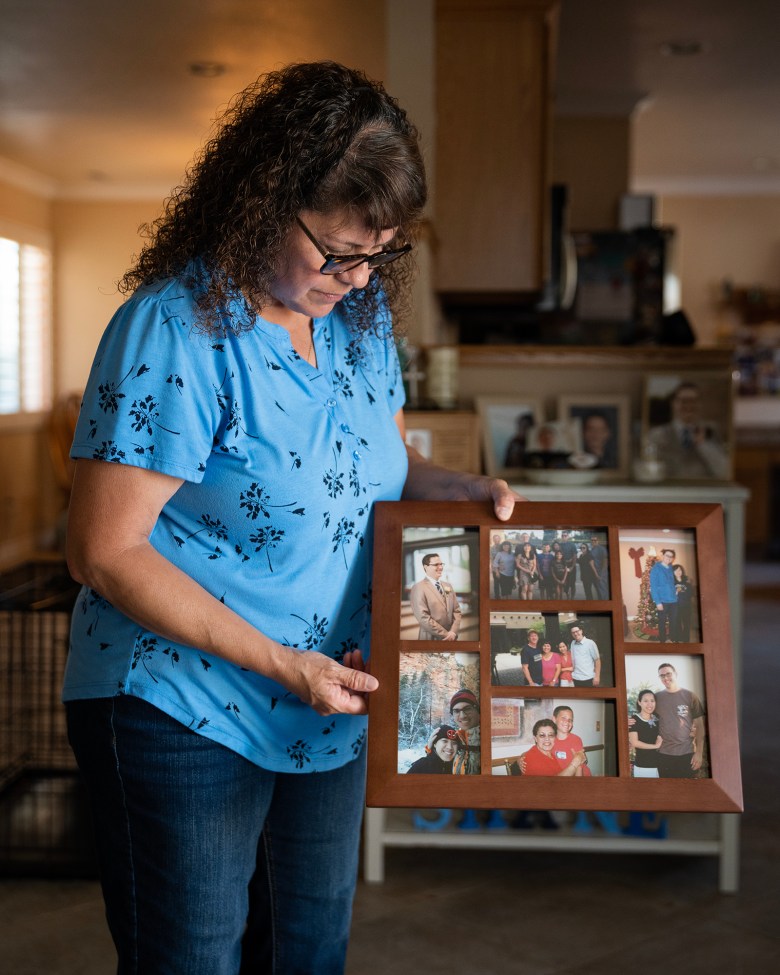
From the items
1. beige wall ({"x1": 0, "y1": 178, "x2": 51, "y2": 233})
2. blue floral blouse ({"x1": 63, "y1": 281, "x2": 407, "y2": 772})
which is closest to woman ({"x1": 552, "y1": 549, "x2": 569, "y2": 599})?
blue floral blouse ({"x1": 63, "y1": 281, "x2": 407, "y2": 772})

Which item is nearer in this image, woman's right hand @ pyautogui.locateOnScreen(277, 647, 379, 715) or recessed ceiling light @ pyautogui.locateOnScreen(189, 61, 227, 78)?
woman's right hand @ pyautogui.locateOnScreen(277, 647, 379, 715)

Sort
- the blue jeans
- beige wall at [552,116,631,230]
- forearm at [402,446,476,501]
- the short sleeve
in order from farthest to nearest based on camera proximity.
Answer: beige wall at [552,116,631,230] < forearm at [402,446,476,501] < the blue jeans < the short sleeve

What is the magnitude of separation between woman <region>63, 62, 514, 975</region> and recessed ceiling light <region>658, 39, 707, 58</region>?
13.8 feet

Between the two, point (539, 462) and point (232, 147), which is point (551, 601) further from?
point (539, 462)

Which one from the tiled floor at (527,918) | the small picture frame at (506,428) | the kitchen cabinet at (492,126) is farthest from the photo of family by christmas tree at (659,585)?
the kitchen cabinet at (492,126)

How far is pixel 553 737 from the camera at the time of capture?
1.18 meters

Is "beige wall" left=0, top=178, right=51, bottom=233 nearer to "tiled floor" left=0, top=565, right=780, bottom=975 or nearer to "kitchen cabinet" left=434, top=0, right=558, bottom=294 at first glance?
"kitchen cabinet" left=434, top=0, right=558, bottom=294

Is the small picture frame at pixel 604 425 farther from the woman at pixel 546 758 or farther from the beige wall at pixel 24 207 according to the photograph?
the beige wall at pixel 24 207

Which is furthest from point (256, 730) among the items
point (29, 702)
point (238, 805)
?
point (29, 702)

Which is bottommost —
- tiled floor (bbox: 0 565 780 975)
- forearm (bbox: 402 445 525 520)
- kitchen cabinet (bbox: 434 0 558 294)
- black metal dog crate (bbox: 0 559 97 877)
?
tiled floor (bbox: 0 565 780 975)

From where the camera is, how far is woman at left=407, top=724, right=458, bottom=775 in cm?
117

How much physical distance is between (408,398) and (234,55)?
9.74 feet

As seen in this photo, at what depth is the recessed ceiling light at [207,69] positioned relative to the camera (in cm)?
491

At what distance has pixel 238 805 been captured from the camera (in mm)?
1224
